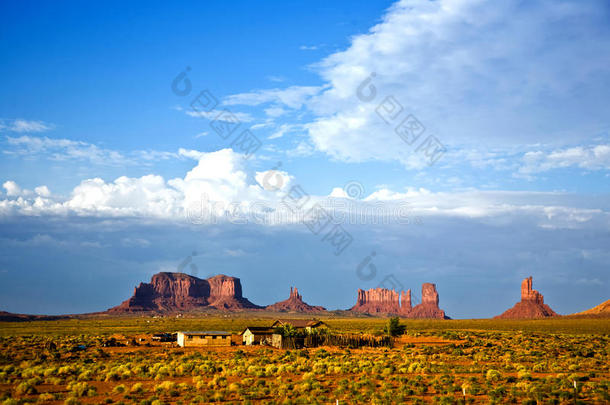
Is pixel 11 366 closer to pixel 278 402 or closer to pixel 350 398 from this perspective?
pixel 278 402

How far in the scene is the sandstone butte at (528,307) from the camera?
162125mm

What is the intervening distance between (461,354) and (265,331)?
20333 mm

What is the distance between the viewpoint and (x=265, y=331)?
164 ft

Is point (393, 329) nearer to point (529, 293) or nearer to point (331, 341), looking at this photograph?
point (331, 341)

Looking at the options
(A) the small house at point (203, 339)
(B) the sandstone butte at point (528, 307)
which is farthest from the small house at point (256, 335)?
(B) the sandstone butte at point (528, 307)

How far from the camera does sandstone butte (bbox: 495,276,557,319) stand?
532ft


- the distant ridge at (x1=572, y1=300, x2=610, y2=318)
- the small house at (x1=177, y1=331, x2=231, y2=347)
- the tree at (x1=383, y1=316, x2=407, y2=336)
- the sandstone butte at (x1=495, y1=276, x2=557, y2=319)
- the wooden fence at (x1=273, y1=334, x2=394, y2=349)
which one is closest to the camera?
the wooden fence at (x1=273, y1=334, x2=394, y2=349)

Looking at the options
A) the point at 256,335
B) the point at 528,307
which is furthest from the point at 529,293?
the point at 256,335

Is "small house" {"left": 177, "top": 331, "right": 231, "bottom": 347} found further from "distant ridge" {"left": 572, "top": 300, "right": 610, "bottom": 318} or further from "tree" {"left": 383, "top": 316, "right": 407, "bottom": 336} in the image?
"distant ridge" {"left": 572, "top": 300, "right": 610, "bottom": 318}

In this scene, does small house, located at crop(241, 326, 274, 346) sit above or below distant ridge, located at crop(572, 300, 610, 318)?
above

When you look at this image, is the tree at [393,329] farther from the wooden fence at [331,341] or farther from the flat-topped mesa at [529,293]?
the flat-topped mesa at [529,293]

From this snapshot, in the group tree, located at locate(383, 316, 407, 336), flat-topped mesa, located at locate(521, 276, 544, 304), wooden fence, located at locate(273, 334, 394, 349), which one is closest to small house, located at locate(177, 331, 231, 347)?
wooden fence, located at locate(273, 334, 394, 349)

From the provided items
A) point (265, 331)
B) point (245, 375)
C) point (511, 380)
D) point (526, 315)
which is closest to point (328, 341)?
point (265, 331)

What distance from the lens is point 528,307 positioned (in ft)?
552
